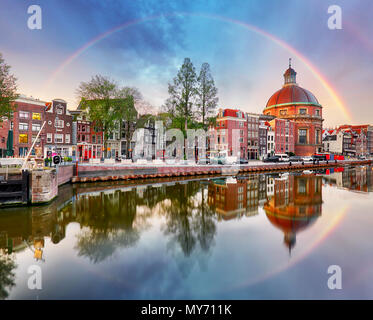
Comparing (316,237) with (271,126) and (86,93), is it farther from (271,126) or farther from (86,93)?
(271,126)

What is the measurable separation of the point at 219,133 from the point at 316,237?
5961 centimetres

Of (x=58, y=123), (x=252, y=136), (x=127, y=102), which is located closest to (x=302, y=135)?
(x=252, y=136)

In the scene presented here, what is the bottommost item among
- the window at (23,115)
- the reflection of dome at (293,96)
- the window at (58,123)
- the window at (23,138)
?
the window at (23,138)

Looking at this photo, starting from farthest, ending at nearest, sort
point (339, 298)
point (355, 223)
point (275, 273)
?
point (355, 223) < point (275, 273) < point (339, 298)

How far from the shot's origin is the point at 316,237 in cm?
1169

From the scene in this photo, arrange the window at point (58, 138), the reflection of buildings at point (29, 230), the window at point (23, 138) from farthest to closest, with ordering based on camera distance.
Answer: the window at point (58, 138) < the window at point (23, 138) < the reflection of buildings at point (29, 230)

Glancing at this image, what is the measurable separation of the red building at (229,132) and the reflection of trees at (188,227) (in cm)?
4906

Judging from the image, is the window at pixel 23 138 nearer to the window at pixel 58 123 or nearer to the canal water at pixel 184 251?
the window at pixel 58 123

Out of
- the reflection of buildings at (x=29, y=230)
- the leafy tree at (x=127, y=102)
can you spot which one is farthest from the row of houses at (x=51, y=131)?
the reflection of buildings at (x=29, y=230)

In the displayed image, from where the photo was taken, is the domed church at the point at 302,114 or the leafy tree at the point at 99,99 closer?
the leafy tree at the point at 99,99

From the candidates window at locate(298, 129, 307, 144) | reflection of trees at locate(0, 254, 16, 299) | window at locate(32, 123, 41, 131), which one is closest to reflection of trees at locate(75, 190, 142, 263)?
reflection of trees at locate(0, 254, 16, 299)

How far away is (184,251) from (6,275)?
702 centimetres

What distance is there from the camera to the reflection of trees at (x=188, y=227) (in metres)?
9.53
